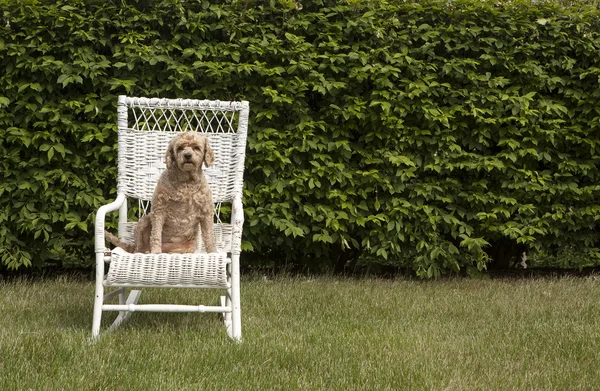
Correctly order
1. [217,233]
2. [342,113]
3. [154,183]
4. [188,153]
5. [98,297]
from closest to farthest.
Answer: [98,297] → [188,153] → [217,233] → [154,183] → [342,113]

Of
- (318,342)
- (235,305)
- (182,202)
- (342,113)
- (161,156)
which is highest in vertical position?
(342,113)

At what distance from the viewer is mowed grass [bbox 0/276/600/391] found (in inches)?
125

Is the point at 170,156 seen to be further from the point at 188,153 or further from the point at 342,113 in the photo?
the point at 342,113

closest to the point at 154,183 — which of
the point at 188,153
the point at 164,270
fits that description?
the point at 188,153

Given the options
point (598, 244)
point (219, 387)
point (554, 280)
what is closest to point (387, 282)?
point (554, 280)

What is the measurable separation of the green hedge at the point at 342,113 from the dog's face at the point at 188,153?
153cm

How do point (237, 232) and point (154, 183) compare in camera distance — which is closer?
point (237, 232)

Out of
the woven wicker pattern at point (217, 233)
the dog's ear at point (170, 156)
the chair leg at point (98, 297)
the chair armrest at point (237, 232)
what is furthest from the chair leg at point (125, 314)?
the dog's ear at point (170, 156)

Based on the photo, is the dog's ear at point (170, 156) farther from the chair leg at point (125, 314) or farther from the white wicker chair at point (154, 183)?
the chair leg at point (125, 314)

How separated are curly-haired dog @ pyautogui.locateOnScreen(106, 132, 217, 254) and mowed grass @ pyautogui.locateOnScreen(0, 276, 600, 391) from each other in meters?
0.50

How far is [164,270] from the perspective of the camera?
3.80 m

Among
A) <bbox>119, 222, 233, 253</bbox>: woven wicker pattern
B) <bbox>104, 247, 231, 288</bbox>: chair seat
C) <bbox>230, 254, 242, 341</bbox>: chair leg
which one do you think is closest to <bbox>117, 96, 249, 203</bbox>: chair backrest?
<bbox>119, 222, 233, 253</bbox>: woven wicker pattern

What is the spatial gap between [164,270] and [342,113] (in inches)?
99.8

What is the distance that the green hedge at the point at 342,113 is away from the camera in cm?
563
